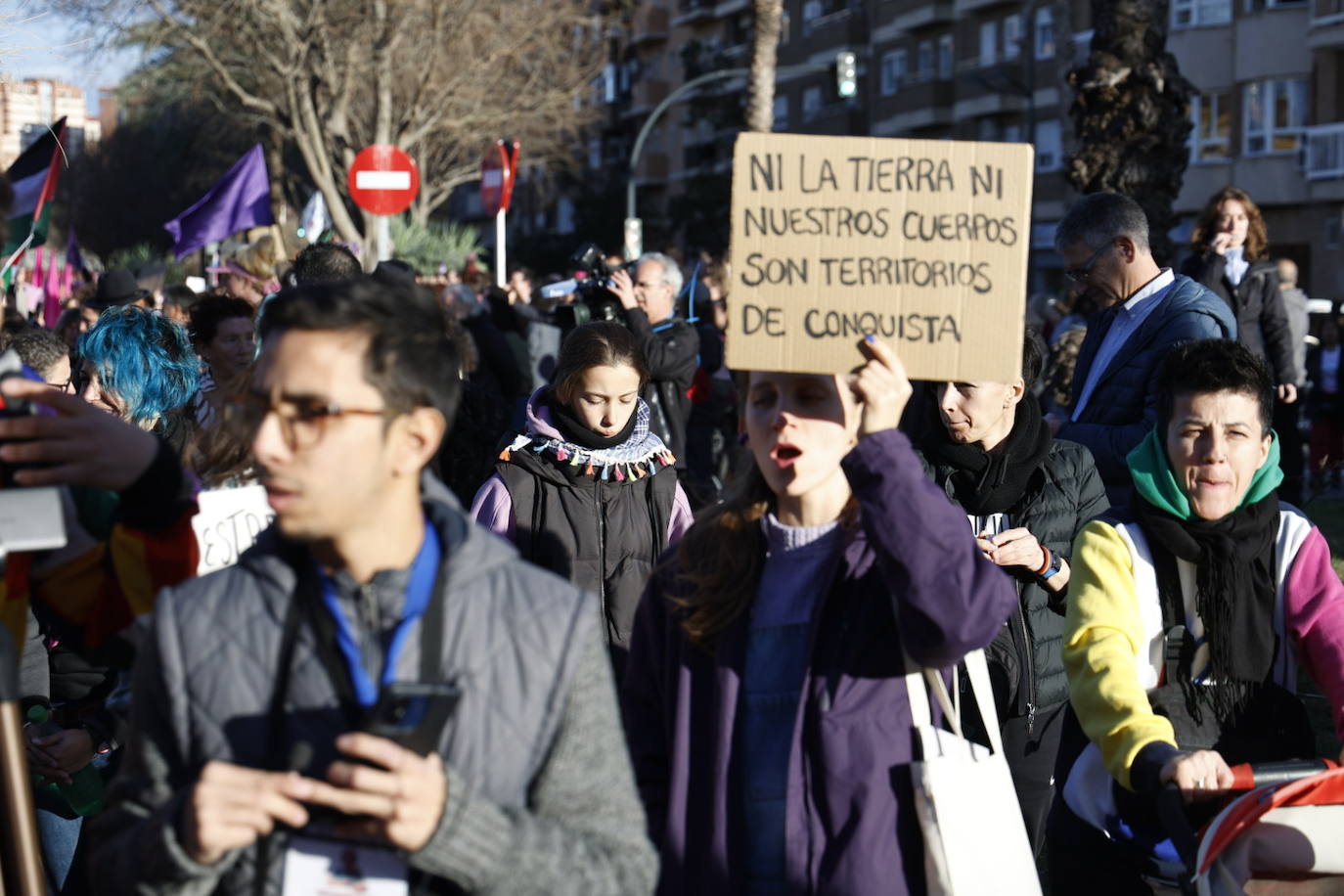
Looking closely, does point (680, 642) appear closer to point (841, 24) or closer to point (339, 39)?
point (339, 39)

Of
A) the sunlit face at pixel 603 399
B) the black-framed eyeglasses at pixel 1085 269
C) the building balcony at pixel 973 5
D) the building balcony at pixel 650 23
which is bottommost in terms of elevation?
the sunlit face at pixel 603 399

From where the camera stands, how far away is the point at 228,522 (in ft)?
12.1

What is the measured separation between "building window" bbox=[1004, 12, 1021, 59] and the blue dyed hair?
45745 millimetres

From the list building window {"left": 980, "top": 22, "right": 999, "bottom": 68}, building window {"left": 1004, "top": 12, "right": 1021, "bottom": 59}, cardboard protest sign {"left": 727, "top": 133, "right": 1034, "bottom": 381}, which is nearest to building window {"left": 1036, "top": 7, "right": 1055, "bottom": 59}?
building window {"left": 1004, "top": 12, "right": 1021, "bottom": 59}

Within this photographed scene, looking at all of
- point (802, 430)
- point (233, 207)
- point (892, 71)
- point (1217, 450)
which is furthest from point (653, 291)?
point (892, 71)

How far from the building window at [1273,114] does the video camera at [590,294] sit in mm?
34239

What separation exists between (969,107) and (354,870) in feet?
163

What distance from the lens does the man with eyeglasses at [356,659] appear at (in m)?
2.29

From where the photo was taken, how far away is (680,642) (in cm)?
312

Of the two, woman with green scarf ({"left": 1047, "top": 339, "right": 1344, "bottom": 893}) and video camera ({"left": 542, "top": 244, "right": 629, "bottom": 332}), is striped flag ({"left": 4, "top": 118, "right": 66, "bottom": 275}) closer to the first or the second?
video camera ({"left": 542, "top": 244, "right": 629, "bottom": 332})

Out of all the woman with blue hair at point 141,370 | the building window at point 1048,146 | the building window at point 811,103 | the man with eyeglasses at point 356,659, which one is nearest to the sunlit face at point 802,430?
the man with eyeglasses at point 356,659

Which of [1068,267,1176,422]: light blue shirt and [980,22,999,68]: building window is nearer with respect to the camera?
[1068,267,1176,422]: light blue shirt

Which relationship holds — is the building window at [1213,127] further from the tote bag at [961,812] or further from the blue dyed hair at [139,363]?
the tote bag at [961,812]

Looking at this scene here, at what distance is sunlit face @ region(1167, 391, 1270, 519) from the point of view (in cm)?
356
